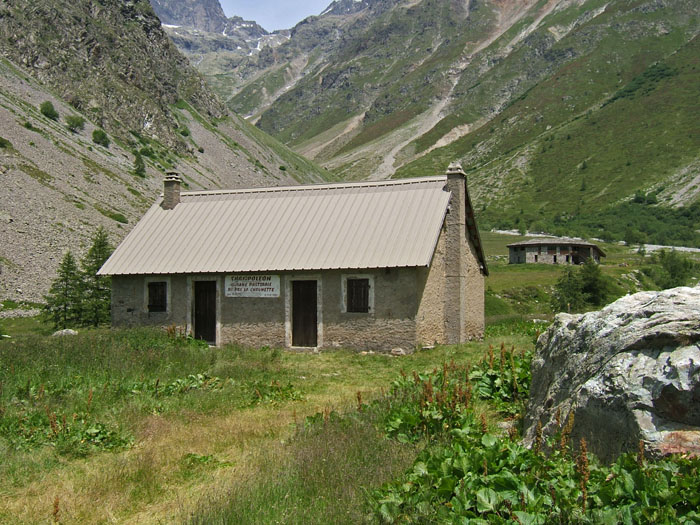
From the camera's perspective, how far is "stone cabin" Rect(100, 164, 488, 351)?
19.5 meters

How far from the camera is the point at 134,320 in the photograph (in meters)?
22.5

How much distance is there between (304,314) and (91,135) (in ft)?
213

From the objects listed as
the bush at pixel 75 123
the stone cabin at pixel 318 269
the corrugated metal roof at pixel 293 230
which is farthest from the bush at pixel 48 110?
the stone cabin at pixel 318 269

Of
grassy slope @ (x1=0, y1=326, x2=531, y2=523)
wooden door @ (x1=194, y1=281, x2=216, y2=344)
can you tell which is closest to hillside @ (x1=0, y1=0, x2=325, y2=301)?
wooden door @ (x1=194, y1=281, x2=216, y2=344)

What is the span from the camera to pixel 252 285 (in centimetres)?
2083

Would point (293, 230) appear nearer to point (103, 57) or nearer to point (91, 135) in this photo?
point (91, 135)

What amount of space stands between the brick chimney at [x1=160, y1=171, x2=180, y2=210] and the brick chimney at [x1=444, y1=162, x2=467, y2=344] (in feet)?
39.1

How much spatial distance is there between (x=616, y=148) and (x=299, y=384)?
13667 cm

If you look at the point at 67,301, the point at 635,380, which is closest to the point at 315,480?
the point at 635,380

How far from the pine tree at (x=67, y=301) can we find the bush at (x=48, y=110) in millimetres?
50730

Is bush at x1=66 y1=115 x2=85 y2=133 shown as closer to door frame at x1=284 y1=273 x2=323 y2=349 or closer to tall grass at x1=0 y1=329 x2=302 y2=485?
door frame at x1=284 y1=273 x2=323 y2=349

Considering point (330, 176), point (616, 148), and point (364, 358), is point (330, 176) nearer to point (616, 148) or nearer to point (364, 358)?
point (616, 148)

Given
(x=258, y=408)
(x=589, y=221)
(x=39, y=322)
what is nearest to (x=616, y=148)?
(x=589, y=221)

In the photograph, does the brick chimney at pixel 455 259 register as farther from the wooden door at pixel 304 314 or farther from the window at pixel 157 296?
the window at pixel 157 296
